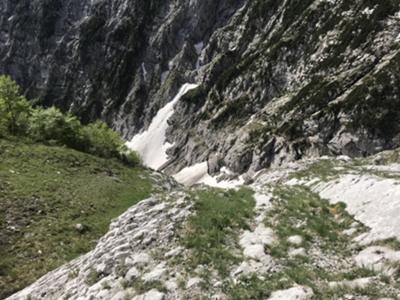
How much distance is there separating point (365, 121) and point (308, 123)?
1612cm

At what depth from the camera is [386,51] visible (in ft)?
392

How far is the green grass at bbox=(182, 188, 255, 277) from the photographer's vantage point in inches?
525

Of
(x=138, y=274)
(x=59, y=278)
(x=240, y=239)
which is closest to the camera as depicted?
(x=138, y=274)

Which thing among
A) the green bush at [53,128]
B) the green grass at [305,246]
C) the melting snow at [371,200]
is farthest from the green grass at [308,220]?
the green bush at [53,128]

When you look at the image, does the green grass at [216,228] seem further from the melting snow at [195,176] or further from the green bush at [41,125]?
the melting snow at [195,176]

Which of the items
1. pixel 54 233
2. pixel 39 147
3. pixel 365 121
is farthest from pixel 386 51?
pixel 54 233

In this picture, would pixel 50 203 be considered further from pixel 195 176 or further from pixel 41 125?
pixel 195 176

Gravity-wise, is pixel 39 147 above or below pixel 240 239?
above

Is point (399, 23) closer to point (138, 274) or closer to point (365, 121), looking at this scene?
point (365, 121)

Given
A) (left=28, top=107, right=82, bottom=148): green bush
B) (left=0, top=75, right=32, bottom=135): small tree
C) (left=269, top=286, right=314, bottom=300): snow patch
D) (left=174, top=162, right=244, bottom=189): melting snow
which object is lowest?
(left=174, top=162, right=244, bottom=189): melting snow

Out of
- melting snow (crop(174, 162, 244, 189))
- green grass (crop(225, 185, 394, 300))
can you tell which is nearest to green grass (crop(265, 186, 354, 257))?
green grass (crop(225, 185, 394, 300))

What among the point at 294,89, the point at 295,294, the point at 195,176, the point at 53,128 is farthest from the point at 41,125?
the point at 294,89

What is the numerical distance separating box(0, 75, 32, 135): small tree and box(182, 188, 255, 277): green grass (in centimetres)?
4138

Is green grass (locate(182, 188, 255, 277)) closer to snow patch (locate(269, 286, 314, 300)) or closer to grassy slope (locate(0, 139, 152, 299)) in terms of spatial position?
snow patch (locate(269, 286, 314, 300))
